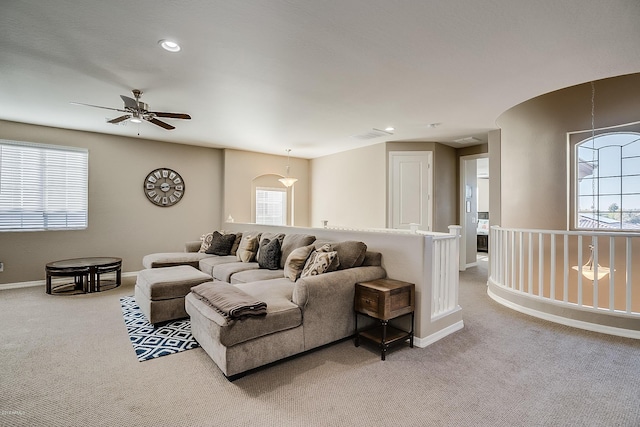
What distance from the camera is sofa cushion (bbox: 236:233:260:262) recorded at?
4.45 meters

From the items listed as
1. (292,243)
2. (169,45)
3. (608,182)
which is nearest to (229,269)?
(292,243)

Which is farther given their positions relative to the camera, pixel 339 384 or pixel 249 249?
pixel 249 249

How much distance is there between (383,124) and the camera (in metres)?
4.86

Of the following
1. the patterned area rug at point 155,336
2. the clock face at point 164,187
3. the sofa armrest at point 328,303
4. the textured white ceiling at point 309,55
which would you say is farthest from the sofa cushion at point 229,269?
the clock face at point 164,187

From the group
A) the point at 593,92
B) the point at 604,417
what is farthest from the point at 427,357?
the point at 593,92

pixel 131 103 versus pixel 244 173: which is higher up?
pixel 131 103

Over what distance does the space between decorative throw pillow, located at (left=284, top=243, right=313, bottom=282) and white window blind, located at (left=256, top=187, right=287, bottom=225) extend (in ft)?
13.5

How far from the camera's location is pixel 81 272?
14.5 feet

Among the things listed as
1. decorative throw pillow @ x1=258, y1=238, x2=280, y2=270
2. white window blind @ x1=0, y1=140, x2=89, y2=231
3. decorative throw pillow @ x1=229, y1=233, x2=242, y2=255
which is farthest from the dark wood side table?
white window blind @ x1=0, y1=140, x2=89, y2=231

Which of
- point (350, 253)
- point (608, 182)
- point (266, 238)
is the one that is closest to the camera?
point (350, 253)

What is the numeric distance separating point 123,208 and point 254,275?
3706mm

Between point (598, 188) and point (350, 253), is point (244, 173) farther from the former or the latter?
point (598, 188)

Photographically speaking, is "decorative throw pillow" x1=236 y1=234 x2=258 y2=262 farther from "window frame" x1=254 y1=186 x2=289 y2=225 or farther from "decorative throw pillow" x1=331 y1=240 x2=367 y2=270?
"window frame" x1=254 y1=186 x2=289 y2=225

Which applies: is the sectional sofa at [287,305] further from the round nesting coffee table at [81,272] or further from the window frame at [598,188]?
the window frame at [598,188]
